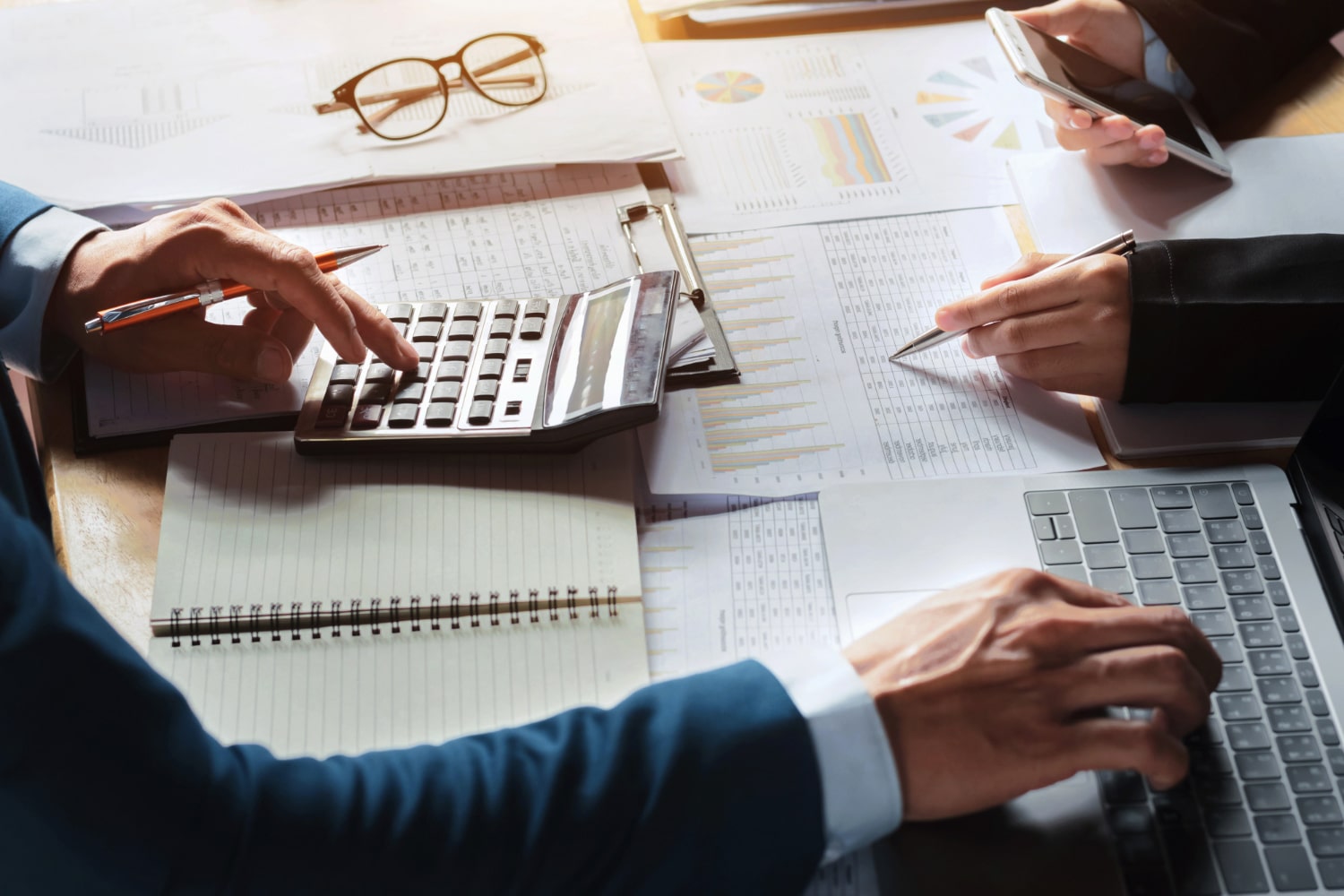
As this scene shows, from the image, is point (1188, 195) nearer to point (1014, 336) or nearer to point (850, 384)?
point (1014, 336)

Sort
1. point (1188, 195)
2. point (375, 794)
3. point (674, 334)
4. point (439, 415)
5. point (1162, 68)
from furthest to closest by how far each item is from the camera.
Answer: point (1162, 68), point (1188, 195), point (674, 334), point (439, 415), point (375, 794)

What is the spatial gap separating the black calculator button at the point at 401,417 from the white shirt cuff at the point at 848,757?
1.03 ft

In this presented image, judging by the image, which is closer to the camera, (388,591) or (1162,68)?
(388,591)

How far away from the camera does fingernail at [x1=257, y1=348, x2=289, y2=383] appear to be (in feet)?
2.56

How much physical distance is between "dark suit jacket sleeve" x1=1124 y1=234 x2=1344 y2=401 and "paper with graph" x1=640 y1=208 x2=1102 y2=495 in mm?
72

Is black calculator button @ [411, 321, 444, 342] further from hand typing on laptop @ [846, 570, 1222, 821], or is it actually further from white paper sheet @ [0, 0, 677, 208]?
hand typing on laptop @ [846, 570, 1222, 821]

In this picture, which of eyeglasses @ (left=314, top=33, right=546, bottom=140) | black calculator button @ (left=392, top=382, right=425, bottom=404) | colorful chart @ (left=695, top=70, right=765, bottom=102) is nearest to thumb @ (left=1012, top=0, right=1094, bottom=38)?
colorful chart @ (left=695, top=70, right=765, bottom=102)

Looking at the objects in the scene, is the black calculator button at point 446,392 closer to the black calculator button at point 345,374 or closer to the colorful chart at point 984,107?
the black calculator button at point 345,374

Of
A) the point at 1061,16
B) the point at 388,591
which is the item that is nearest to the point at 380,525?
the point at 388,591

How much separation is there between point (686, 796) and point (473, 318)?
0.41 metres

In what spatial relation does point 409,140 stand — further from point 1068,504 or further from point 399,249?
point 1068,504

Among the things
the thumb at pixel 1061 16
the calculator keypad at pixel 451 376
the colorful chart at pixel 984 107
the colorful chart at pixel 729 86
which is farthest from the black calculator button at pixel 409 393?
the thumb at pixel 1061 16

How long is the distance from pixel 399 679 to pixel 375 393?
0.22 m

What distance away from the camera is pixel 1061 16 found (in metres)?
1.09
